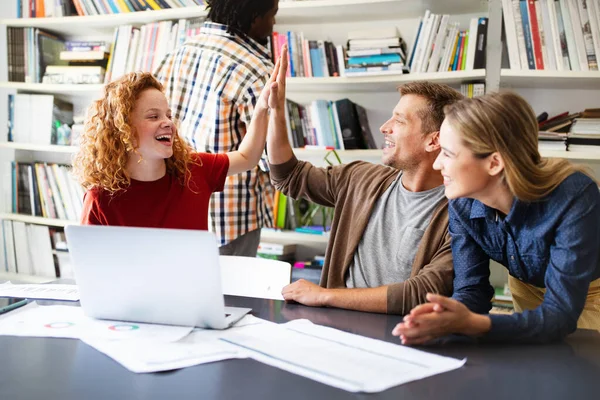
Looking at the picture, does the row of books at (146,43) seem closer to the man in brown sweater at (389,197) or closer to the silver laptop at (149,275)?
the man in brown sweater at (389,197)

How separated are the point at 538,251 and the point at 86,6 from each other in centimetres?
300

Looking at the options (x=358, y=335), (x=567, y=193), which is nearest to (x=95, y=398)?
(x=358, y=335)

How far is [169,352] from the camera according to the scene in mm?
1063

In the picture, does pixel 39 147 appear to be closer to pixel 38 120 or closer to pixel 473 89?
pixel 38 120

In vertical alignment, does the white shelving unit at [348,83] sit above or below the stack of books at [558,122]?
above

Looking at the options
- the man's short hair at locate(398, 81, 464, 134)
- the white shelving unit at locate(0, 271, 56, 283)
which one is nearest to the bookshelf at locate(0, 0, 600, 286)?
the white shelving unit at locate(0, 271, 56, 283)

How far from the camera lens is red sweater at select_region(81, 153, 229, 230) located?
1678 millimetres

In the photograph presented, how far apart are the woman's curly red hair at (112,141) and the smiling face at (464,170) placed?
82cm

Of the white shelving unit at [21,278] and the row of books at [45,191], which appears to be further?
the white shelving unit at [21,278]

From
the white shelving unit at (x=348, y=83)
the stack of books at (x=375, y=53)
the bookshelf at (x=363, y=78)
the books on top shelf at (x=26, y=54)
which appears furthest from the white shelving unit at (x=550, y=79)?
the books on top shelf at (x=26, y=54)

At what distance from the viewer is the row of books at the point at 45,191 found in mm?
3521

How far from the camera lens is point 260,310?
4.45 feet

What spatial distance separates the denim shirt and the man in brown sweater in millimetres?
139

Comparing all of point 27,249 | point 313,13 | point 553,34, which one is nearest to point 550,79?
point 553,34
